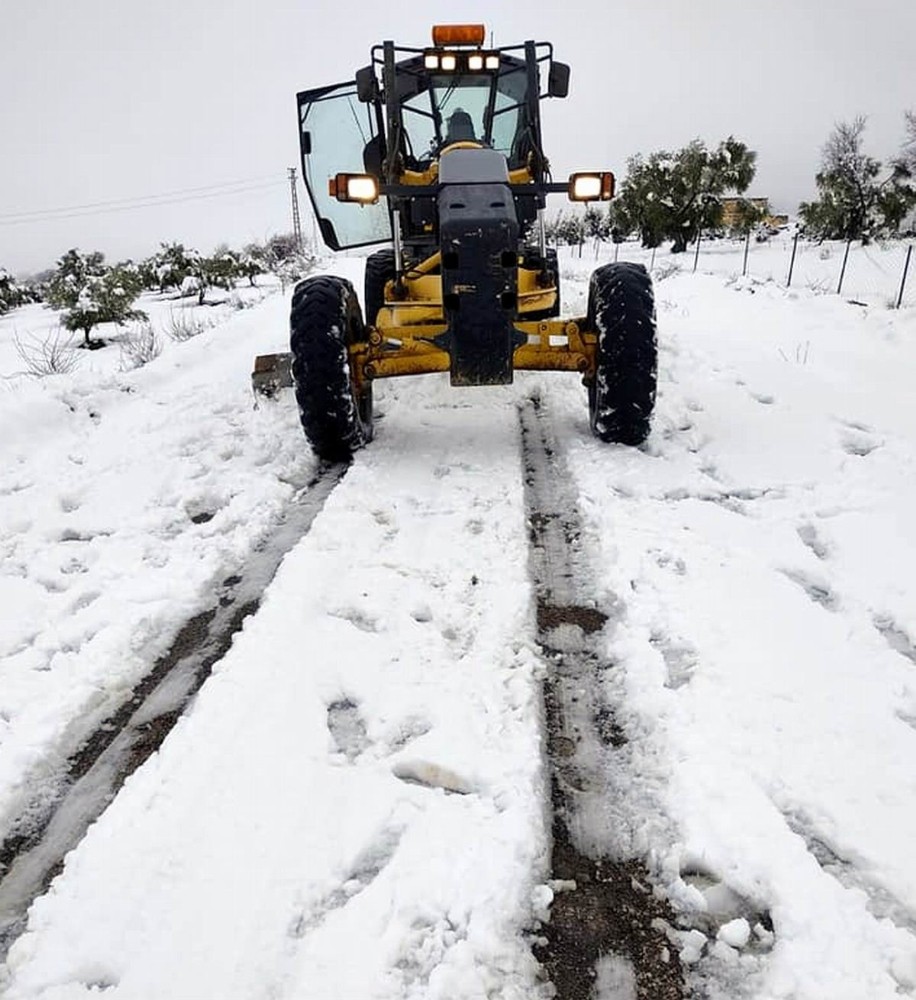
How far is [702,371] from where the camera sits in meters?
6.43

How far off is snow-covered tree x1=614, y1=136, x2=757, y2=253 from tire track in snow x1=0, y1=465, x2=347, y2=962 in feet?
103

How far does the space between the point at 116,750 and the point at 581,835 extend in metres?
1.42

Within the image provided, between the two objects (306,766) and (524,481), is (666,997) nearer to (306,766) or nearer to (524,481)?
(306,766)

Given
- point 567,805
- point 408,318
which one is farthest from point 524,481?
point 567,805

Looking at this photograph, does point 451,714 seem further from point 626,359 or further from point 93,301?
point 93,301

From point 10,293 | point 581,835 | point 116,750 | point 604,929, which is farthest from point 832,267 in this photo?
point 10,293

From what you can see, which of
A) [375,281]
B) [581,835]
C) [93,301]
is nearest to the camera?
[581,835]

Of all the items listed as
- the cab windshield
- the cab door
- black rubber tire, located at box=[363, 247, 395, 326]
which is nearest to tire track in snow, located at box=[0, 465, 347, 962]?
the cab door

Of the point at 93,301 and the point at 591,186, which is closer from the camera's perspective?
the point at 591,186

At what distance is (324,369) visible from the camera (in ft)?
14.4

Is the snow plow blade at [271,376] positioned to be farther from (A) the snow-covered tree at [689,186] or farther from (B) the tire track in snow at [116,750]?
(A) the snow-covered tree at [689,186]

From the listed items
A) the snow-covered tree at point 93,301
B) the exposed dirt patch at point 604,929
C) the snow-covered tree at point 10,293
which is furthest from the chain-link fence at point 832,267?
the snow-covered tree at point 10,293

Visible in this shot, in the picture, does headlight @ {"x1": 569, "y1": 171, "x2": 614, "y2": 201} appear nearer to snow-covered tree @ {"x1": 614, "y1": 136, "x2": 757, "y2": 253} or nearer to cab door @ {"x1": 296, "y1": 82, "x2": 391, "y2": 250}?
cab door @ {"x1": 296, "y1": 82, "x2": 391, "y2": 250}

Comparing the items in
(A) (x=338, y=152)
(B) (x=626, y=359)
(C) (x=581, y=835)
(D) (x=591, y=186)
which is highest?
(A) (x=338, y=152)
